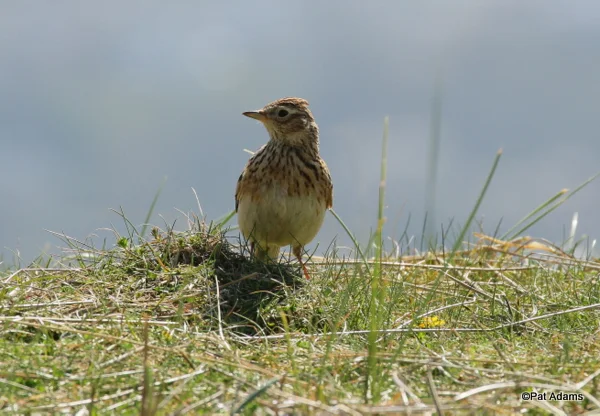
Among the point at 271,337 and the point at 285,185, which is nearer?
the point at 271,337

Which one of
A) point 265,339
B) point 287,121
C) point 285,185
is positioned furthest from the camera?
point 287,121

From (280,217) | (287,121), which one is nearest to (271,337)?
(280,217)

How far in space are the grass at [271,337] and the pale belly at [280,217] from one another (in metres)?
0.25

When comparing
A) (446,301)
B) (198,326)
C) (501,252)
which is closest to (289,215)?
(446,301)

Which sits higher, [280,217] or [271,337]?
[280,217]

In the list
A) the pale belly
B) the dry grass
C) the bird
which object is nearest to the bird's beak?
the bird

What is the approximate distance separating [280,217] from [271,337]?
206 centimetres

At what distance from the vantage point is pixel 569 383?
366 cm

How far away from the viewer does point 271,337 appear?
4492 mm

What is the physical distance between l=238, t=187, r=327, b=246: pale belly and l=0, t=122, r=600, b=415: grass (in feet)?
0.81

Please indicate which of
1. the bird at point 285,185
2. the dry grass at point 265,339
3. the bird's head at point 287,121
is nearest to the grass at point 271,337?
the dry grass at point 265,339

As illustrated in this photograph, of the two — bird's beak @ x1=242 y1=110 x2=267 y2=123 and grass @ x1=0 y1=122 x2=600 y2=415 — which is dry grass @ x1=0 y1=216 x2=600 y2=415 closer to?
grass @ x1=0 y1=122 x2=600 y2=415

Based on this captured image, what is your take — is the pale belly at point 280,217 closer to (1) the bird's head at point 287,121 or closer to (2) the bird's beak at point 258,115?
(1) the bird's head at point 287,121

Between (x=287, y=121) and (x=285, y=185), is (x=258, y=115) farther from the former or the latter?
(x=285, y=185)
